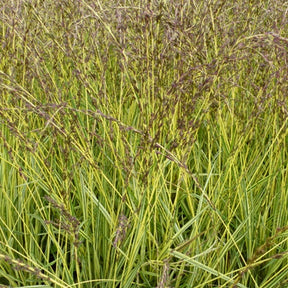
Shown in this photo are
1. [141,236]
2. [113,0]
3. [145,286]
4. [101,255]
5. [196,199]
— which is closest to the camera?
[141,236]

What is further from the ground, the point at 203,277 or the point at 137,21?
the point at 137,21

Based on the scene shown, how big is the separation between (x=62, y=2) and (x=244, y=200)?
1.07 m

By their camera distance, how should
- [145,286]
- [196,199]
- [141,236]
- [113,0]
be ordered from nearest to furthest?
[141,236] → [145,286] → [196,199] → [113,0]

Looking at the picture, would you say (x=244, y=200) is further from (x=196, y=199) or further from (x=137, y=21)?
(x=137, y=21)

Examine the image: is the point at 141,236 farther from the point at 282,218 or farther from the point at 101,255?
the point at 282,218

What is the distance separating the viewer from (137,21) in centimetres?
144

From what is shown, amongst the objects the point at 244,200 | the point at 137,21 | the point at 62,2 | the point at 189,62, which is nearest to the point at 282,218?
the point at 244,200

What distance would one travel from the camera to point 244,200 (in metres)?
1.50

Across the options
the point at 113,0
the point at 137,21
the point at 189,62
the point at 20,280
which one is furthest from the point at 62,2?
the point at 20,280

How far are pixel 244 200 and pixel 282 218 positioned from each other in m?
0.15

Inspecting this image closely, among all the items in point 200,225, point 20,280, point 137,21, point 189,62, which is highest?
point 137,21

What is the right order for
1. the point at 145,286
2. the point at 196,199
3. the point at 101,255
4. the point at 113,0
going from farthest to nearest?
the point at 113,0, the point at 196,199, the point at 101,255, the point at 145,286

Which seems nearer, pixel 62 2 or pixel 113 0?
pixel 62 2

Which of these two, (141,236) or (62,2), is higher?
(62,2)
